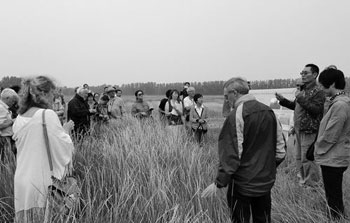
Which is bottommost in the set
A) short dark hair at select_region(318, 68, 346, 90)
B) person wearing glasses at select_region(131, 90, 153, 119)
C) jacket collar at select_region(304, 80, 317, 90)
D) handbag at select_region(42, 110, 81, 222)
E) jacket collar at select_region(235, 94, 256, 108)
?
handbag at select_region(42, 110, 81, 222)

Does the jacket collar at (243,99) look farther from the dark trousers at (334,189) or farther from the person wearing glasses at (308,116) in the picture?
the person wearing glasses at (308,116)

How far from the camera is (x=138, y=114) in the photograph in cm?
862

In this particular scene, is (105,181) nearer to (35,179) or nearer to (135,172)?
(135,172)

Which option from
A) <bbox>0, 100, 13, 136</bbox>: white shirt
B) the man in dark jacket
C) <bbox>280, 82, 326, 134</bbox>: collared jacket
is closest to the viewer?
<bbox>280, 82, 326, 134</bbox>: collared jacket

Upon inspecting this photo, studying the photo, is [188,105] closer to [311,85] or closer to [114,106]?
[114,106]

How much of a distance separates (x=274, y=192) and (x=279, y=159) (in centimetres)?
122

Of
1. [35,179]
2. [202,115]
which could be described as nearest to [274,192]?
[35,179]

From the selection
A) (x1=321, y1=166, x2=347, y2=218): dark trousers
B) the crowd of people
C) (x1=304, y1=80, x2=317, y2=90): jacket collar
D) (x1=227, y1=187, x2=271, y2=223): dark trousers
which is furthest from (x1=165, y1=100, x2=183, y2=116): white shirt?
(x1=227, y1=187, x2=271, y2=223): dark trousers

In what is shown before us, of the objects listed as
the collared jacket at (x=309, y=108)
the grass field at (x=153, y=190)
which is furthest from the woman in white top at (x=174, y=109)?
the collared jacket at (x=309, y=108)

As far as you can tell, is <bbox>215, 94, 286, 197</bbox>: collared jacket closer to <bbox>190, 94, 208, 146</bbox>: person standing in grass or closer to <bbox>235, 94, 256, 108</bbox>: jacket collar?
<bbox>235, 94, 256, 108</bbox>: jacket collar

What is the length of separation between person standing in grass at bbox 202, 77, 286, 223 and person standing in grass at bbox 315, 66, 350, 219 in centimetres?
96

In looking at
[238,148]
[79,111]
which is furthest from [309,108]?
[79,111]

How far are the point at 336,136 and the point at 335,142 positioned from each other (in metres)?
0.07

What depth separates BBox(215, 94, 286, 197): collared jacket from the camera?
103 inches
